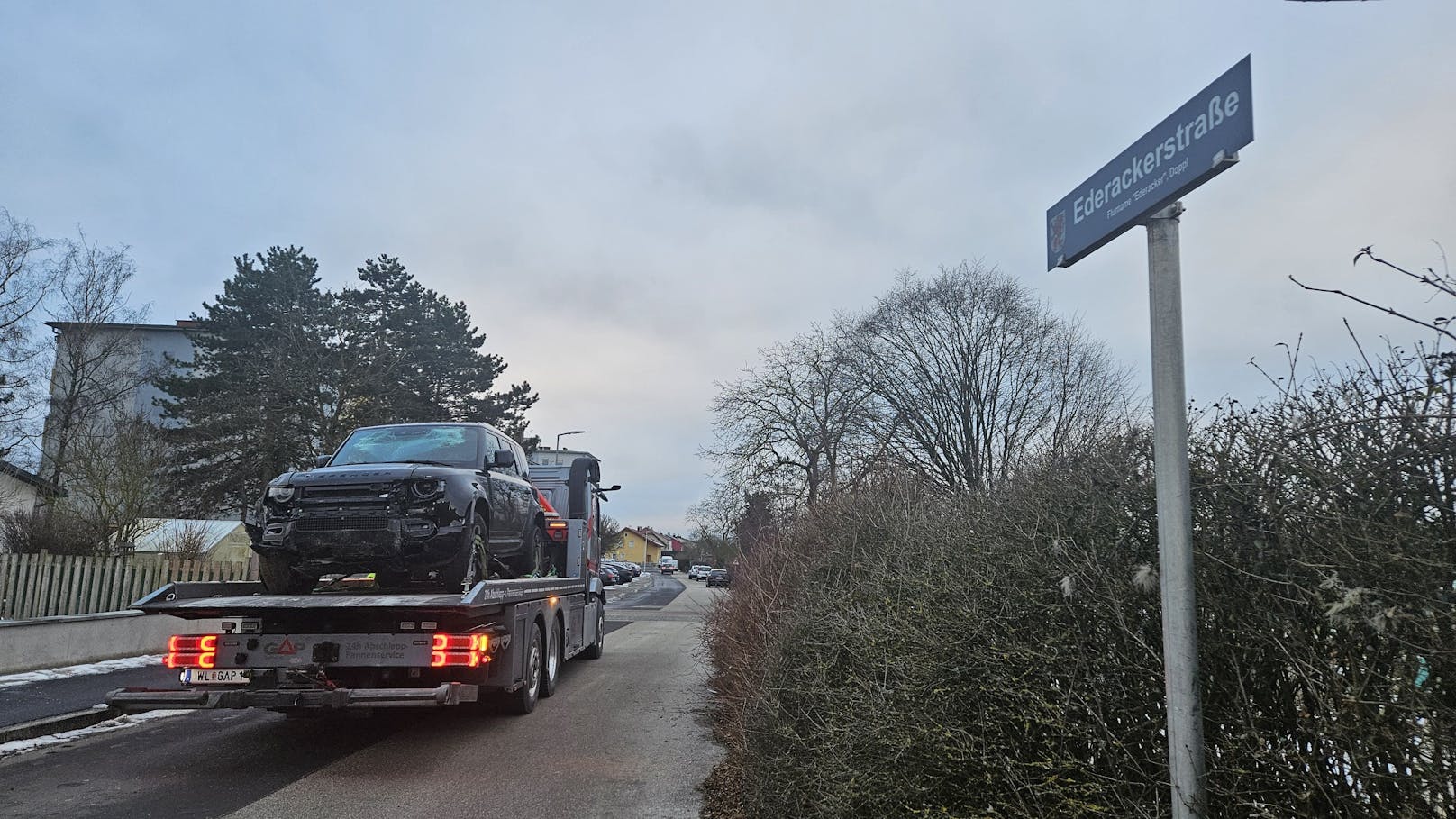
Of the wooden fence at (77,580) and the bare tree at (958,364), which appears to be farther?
the bare tree at (958,364)

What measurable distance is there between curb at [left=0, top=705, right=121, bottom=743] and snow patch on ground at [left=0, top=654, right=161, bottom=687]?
6.67ft

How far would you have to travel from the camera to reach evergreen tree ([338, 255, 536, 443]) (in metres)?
34.1

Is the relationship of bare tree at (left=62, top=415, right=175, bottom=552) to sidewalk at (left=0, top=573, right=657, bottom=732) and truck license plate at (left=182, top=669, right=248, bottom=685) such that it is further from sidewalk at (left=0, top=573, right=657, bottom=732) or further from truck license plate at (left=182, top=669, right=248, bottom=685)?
truck license plate at (left=182, top=669, right=248, bottom=685)

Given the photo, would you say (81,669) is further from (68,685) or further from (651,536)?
(651,536)

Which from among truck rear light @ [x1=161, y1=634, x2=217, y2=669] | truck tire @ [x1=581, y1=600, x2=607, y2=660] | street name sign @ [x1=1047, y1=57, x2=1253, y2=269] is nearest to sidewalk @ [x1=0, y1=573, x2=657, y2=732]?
truck rear light @ [x1=161, y1=634, x2=217, y2=669]

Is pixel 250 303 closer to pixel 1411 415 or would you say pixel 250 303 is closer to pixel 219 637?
pixel 219 637

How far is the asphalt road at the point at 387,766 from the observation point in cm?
634

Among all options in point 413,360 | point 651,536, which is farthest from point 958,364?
point 651,536

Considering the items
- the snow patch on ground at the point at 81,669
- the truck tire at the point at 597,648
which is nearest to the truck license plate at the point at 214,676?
the snow patch on ground at the point at 81,669

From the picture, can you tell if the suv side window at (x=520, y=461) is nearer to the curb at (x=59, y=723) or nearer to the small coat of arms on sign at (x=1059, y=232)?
the curb at (x=59, y=723)

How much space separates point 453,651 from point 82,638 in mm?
7779

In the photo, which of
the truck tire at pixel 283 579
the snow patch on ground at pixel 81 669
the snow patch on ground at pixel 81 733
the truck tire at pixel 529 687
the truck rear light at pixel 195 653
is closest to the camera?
the snow patch on ground at pixel 81 733

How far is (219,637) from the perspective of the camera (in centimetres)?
805

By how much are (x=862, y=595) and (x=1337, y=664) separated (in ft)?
→ 9.67
